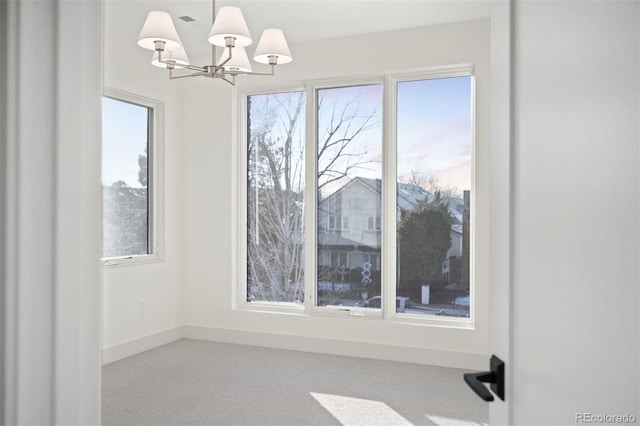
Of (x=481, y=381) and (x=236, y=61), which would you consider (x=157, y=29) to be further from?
(x=481, y=381)

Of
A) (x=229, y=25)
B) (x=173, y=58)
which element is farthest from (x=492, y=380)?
(x=173, y=58)

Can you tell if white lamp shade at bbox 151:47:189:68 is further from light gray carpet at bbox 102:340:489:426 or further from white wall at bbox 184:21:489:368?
light gray carpet at bbox 102:340:489:426

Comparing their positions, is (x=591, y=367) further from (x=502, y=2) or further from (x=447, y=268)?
(x=447, y=268)

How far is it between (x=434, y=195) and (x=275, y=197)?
1.52 m

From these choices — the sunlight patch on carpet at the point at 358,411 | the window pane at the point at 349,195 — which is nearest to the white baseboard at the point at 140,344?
the window pane at the point at 349,195

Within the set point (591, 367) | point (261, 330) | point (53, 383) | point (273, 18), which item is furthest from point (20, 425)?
point (261, 330)

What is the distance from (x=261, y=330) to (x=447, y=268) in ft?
5.98

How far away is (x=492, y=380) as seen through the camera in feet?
3.35

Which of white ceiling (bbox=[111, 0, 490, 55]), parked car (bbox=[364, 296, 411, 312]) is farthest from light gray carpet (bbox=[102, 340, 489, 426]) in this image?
white ceiling (bbox=[111, 0, 490, 55])

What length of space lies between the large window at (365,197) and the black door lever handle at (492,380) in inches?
136

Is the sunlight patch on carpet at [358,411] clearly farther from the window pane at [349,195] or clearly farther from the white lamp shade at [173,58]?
the white lamp shade at [173,58]

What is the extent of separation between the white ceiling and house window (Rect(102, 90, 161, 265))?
793 mm

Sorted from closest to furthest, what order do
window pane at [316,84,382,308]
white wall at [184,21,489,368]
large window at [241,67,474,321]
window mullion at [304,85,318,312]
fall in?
white wall at [184,21,489,368]
large window at [241,67,474,321]
window pane at [316,84,382,308]
window mullion at [304,85,318,312]

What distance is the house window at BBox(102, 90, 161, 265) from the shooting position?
4488mm
